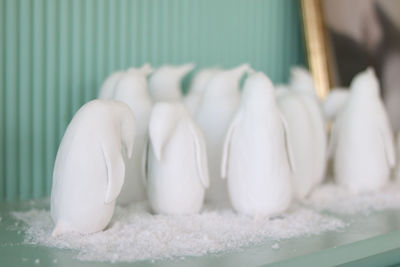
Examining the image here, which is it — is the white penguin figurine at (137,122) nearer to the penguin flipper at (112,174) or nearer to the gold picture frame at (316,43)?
the penguin flipper at (112,174)

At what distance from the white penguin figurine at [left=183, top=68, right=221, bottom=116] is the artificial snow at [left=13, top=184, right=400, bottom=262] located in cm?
29

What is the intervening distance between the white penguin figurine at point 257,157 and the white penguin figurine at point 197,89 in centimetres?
22

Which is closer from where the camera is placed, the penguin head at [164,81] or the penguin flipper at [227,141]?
the penguin flipper at [227,141]

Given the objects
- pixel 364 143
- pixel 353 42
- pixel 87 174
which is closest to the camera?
pixel 87 174

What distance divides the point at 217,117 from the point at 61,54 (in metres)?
0.41

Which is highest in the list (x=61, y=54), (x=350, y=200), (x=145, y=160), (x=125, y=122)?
(x=61, y=54)

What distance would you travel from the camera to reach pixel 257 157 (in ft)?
4.03

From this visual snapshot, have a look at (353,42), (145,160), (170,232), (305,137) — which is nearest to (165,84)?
(145,160)

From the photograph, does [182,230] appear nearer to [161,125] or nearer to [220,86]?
[161,125]

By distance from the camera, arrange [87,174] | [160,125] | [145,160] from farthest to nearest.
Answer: [145,160], [160,125], [87,174]

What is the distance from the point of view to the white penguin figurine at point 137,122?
1.31 metres

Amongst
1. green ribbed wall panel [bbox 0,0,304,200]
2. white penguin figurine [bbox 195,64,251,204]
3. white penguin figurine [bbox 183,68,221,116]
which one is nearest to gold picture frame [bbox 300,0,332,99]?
green ribbed wall panel [bbox 0,0,304,200]

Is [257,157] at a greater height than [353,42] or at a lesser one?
lesser

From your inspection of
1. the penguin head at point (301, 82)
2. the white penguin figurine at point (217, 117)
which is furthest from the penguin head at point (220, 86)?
the penguin head at point (301, 82)
